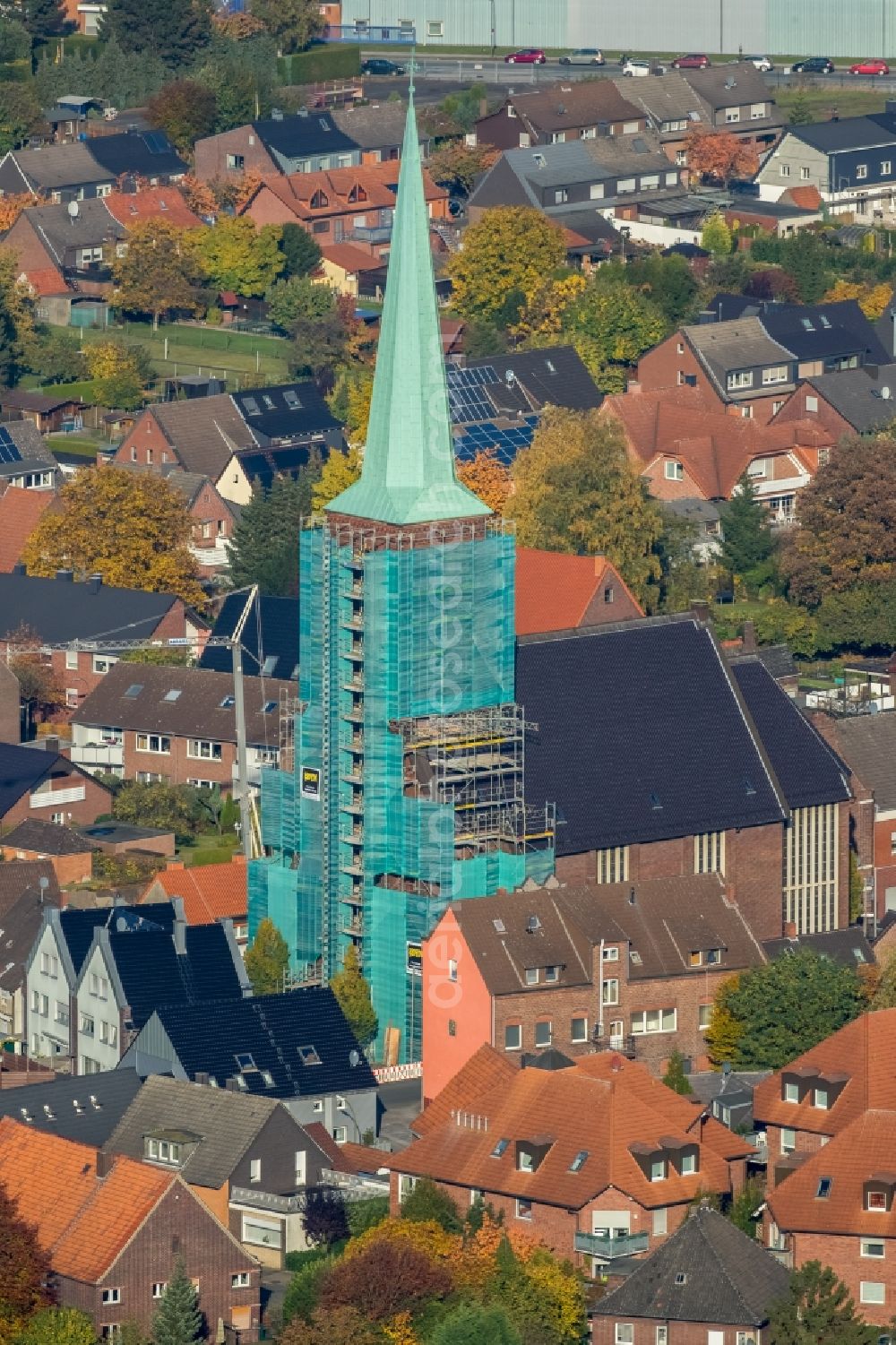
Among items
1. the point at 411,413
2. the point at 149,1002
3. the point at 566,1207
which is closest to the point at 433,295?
the point at 411,413

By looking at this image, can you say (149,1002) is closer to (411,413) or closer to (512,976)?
(512,976)

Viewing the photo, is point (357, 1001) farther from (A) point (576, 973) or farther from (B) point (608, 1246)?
(B) point (608, 1246)

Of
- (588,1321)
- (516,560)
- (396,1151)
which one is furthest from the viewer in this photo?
(516,560)

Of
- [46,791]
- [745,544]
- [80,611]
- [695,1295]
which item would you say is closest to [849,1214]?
[695,1295]

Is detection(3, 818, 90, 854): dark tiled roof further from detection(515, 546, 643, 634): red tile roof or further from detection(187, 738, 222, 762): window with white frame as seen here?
detection(515, 546, 643, 634): red tile roof

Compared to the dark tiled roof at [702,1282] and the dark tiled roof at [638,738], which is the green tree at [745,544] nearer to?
the dark tiled roof at [638,738]

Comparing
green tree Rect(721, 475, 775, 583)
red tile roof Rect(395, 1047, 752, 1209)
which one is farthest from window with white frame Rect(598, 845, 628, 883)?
green tree Rect(721, 475, 775, 583)

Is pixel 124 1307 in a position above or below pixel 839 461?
below
